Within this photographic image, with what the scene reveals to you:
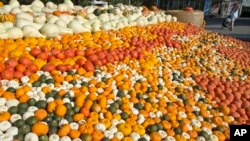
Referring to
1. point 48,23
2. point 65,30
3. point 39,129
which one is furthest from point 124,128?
point 48,23

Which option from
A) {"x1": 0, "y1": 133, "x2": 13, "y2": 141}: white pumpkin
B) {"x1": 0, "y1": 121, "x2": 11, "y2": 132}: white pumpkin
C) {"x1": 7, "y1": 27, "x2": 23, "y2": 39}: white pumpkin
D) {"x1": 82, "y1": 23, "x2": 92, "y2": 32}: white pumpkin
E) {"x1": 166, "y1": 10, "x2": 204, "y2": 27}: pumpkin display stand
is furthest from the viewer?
{"x1": 166, "y1": 10, "x2": 204, "y2": 27}: pumpkin display stand

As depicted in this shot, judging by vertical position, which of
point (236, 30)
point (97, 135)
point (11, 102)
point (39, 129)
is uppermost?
point (11, 102)

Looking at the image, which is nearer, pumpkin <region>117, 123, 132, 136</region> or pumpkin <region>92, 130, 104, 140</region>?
pumpkin <region>92, 130, 104, 140</region>

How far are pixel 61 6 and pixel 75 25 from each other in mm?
2314

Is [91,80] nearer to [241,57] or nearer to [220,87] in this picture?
[220,87]

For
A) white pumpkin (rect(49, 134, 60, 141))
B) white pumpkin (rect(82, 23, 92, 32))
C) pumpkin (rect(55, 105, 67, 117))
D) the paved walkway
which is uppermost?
white pumpkin (rect(82, 23, 92, 32))

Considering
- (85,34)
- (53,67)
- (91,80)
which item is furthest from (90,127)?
(85,34)

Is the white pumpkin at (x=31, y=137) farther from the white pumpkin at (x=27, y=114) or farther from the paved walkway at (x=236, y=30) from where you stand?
the paved walkway at (x=236, y=30)

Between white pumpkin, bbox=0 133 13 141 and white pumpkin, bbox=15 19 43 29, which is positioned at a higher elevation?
white pumpkin, bbox=15 19 43 29

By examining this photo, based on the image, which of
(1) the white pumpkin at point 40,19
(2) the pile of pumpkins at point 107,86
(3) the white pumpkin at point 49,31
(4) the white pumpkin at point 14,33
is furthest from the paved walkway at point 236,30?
(4) the white pumpkin at point 14,33

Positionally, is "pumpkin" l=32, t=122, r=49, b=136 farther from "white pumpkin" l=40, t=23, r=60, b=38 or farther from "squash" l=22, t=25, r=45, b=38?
"white pumpkin" l=40, t=23, r=60, b=38

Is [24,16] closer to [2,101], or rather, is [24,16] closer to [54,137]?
[2,101]

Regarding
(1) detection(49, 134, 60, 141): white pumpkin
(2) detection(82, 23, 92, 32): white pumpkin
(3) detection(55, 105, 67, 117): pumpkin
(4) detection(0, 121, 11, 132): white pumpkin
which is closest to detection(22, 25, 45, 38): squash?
(2) detection(82, 23, 92, 32): white pumpkin

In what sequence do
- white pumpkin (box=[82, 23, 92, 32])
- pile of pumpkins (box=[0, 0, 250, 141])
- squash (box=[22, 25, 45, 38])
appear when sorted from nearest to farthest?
pile of pumpkins (box=[0, 0, 250, 141]) < squash (box=[22, 25, 45, 38]) < white pumpkin (box=[82, 23, 92, 32])
